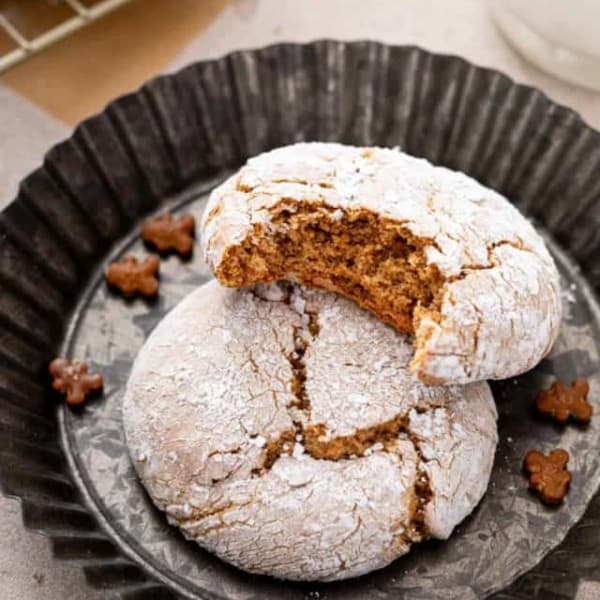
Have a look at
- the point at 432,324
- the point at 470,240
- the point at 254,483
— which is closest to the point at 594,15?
the point at 470,240

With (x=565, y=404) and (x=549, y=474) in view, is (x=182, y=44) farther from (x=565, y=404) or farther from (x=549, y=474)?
(x=549, y=474)

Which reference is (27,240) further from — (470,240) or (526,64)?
(526,64)

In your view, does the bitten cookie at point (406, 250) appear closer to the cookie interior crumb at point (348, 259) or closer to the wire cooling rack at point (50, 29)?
the cookie interior crumb at point (348, 259)

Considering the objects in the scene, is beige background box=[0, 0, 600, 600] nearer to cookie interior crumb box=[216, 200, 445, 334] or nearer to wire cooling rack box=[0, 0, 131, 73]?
wire cooling rack box=[0, 0, 131, 73]

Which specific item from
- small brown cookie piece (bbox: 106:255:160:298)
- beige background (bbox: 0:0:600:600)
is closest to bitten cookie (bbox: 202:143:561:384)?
small brown cookie piece (bbox: 106:255:160:298)


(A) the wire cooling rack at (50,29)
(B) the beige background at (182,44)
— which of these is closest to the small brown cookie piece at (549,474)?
(B) the beige background at (182,44)

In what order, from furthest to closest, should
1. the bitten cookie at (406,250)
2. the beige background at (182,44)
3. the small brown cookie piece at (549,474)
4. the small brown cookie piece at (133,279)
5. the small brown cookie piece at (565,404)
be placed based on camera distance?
1. the beige background at (182,44)
2. the small brown cookie piece at (133,279)
3. the small brown cookie piece at (565,404)
4. the small brown cookie piece at (549,474)
5. the bitten cookie at (406,250)

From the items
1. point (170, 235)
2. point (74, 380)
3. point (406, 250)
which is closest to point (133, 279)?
point (170, 235)
